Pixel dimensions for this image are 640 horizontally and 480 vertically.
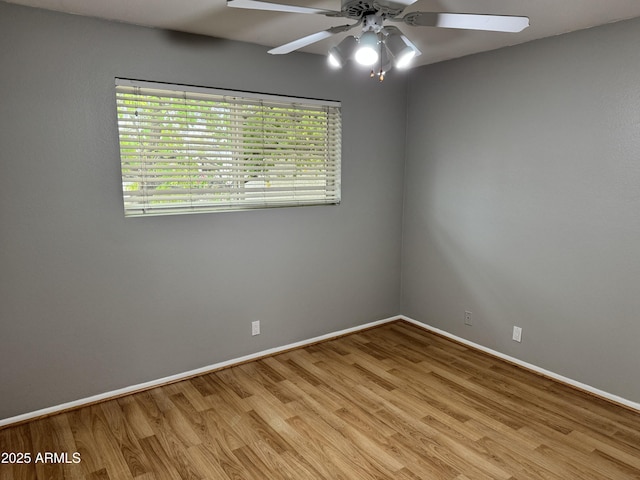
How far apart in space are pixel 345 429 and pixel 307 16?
239 cm

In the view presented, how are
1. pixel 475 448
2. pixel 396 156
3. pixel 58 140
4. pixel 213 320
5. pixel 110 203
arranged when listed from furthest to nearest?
1. pixel 396 156
2. pixel 213 320
3. pixel 110 203
4. pixel 58 140
5. pixel 475 448

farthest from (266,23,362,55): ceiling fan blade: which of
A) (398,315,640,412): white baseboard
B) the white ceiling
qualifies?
(398,315,640,412): white baseboard

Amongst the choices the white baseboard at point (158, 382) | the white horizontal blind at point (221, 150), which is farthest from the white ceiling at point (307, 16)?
the white baseboard at point (158, 382)

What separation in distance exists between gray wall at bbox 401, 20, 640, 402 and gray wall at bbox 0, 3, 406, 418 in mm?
711

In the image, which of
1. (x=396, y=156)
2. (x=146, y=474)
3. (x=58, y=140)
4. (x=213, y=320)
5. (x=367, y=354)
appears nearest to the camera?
(x=146, y=474)

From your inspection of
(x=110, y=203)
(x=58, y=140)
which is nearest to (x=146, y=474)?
(x=110, y=203)

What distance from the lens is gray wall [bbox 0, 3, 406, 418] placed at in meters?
2.42

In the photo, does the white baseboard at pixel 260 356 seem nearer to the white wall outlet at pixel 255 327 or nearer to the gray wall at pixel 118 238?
the gray wall at pixel 118 238

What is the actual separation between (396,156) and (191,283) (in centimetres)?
218

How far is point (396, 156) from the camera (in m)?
3.98

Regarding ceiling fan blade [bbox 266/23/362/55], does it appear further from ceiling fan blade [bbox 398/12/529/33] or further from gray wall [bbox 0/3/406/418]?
gray wall [bbox 0/3/406/418]

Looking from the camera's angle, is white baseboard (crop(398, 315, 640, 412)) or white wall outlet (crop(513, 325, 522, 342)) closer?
white baseboard (crop(398, 315, 640, 412))

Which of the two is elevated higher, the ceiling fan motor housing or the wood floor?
the ceiling fan motor housing

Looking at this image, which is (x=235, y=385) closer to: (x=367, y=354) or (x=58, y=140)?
(x=367, y=354)
